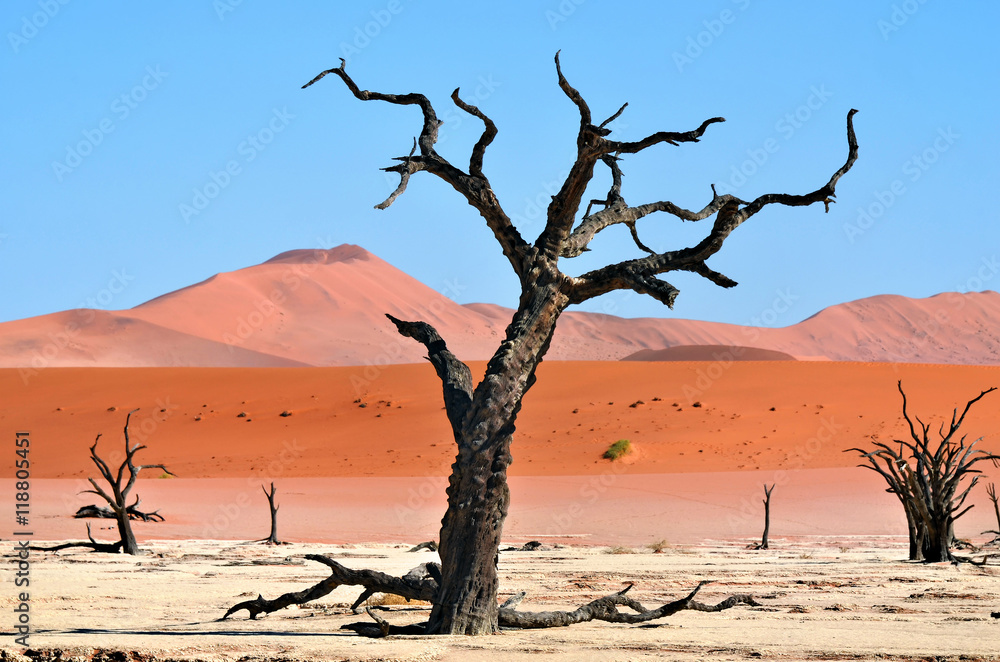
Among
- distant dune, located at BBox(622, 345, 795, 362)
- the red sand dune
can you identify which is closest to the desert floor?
the red sand dune

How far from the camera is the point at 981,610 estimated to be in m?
8.56

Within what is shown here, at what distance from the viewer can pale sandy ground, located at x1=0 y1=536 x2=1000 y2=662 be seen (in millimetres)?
6652

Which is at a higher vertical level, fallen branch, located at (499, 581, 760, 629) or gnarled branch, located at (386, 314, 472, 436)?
gnarled branch, located at (386, 314, 472, 436)

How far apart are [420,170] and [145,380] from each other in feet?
158

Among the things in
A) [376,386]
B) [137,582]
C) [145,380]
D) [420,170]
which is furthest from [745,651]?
[145,380]

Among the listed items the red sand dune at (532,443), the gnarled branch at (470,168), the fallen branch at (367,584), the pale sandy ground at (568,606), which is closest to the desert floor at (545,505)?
the pale sandy ground at (568,606)

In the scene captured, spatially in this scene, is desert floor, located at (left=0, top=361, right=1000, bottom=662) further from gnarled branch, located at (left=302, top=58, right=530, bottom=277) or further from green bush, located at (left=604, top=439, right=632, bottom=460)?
gnarled branch, located at (left=302, top=58, right=530, bottom=277)

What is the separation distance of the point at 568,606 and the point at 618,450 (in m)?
23.3

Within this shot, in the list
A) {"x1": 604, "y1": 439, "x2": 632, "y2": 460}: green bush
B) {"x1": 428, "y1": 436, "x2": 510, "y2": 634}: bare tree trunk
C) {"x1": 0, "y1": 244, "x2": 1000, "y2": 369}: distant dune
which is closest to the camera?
{"x1": 428, "y1": 436, "x2": 510, "y2": 634}: bare tree trunk

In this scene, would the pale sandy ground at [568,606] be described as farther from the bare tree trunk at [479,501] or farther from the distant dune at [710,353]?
the distant dune at [710,353]

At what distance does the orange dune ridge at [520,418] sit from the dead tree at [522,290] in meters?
21.8

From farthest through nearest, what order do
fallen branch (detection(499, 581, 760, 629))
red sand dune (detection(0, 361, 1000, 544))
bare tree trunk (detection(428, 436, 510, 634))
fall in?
red sand dune (detection(0, 361, 1000, 544))
fallen branch (detection(499, 581, 760, 629))
bare tree trunk (detection(428, 436, 510, 634))

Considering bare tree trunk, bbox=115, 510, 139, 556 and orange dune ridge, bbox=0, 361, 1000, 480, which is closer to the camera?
bare tree trunk, bbox=115, 510, 139, 556

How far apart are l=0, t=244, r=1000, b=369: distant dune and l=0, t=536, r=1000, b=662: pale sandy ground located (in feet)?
253
